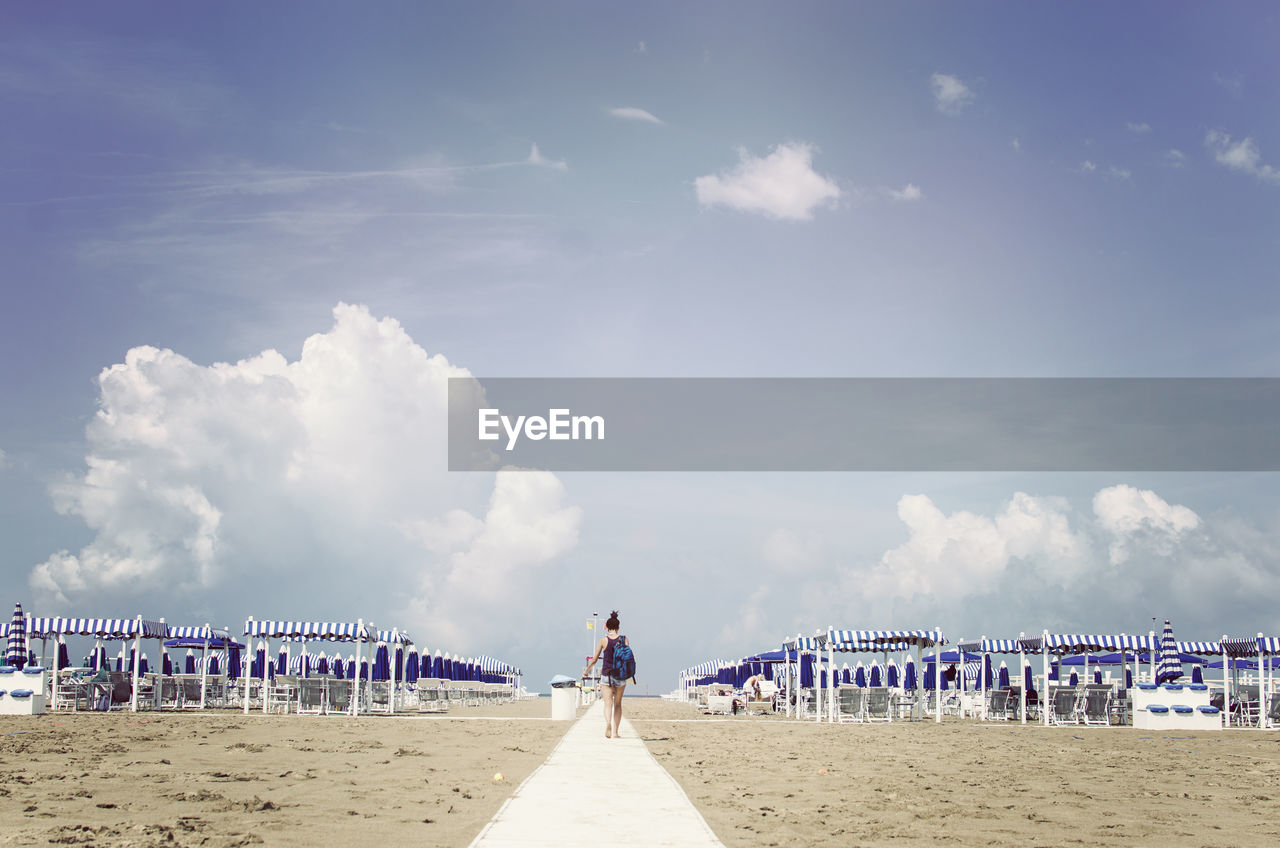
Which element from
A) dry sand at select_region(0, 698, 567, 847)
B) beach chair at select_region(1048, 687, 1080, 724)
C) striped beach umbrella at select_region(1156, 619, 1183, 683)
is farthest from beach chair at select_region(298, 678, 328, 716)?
striped beach umbrella at select_region(1156, 619, 1183, 683)

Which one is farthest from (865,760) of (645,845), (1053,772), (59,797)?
(59,797)

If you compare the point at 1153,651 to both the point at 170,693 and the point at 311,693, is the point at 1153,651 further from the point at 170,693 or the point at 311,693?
the point at 170,693

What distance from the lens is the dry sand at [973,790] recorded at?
780 cm

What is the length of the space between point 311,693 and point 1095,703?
2067 cm

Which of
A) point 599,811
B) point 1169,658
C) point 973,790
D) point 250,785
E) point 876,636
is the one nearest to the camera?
point 599,811

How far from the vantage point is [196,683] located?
102ft

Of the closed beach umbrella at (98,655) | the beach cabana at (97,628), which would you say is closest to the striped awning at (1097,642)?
the beach cabana at (97,628)

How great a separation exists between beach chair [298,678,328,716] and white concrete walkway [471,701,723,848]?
56.7 ft

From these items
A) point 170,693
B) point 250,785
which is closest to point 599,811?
point 250,785

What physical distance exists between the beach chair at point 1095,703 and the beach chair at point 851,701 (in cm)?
618

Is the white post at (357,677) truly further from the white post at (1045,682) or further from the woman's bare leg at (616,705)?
the white post at (1045,682)

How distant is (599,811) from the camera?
7715mm

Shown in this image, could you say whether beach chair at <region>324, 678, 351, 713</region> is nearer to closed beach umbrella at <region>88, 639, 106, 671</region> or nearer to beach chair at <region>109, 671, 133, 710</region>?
beach chair at <region>109, 671, 133, 710</region>

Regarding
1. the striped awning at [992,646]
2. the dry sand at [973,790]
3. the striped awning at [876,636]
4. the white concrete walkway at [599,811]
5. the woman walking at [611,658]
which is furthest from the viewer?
the striped awning at [992,646]
